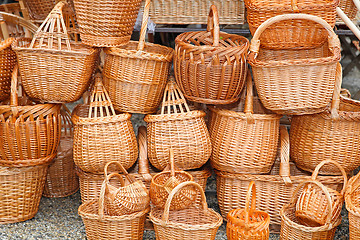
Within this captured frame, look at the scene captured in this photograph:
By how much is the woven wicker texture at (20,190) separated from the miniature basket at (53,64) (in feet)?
1.51

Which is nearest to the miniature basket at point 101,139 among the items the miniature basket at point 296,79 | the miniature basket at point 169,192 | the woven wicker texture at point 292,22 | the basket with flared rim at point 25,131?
the basket with flared rim at point 25,131

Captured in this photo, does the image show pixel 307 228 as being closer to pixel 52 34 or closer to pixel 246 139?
pixel 246 139

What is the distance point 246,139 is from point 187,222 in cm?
60

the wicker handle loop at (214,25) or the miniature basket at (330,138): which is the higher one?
the wicker handle loop at (214,25)

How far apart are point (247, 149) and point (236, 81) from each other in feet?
1.35

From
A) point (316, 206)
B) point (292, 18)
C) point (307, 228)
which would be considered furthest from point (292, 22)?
point (307, 228)

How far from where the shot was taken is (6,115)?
2.85m

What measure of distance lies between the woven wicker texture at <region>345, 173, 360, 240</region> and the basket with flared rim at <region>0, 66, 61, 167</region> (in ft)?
5.82

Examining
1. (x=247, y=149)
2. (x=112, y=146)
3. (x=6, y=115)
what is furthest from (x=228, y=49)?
(x=6, y=115)

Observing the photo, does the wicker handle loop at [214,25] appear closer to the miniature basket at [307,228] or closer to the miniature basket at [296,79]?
the miniature basket at [296,79]

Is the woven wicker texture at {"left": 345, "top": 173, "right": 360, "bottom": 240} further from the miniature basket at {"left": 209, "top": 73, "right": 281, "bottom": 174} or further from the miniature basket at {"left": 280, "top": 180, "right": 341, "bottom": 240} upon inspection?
the miniature basket at {"left": 209, "top": 73, "right": 281, "bottom": 174}

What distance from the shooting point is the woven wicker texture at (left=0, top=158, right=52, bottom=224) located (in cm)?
294

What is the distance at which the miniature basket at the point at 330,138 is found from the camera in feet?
8.97

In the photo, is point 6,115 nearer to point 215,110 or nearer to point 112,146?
point 112,146
